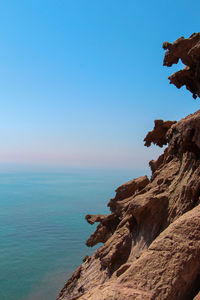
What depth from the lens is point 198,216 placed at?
6.25 meters

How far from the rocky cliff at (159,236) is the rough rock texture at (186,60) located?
0.08 metres

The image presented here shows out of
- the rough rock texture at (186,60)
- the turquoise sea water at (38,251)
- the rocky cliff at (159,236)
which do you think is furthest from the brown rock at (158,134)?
the turquoise sea water at (38,251)

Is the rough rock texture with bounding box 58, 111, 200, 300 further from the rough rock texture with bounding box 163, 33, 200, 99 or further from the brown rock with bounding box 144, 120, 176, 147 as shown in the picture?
the rough rock texture with bounding box 163, 33, 200, 99

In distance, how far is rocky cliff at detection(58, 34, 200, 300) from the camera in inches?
198

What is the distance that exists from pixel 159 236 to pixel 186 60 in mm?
11752

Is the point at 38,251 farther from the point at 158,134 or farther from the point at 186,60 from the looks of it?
the point at 186,60

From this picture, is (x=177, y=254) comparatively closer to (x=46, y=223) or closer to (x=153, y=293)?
(x=153, y=293)

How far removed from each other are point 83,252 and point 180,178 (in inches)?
2453

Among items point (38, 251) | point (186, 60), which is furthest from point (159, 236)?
point (38, 251)

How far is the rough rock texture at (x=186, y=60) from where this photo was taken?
13.5 meters

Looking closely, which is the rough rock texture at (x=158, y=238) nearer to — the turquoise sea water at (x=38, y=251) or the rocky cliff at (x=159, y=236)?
the rocky cliff at (x=159, y=236)

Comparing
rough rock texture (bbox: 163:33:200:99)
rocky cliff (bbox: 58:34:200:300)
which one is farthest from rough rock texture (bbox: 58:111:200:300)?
rough rock texture (bbox: 163:33:200:99)

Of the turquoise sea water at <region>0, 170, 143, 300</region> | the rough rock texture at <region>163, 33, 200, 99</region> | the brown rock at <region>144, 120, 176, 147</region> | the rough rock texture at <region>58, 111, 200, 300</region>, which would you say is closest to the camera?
the rough rock texture at <region>58, 111, 200, 300</region>

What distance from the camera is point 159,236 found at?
20.3ft
